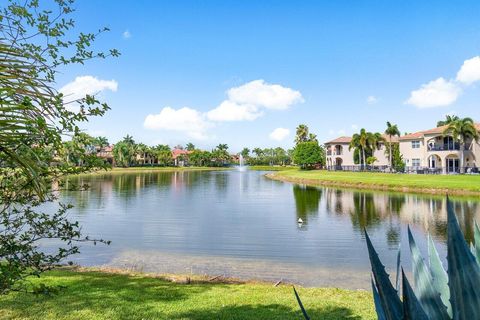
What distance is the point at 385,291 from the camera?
179 centimetres

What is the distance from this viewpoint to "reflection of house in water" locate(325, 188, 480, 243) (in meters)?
21.6

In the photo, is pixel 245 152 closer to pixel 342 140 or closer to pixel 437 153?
pixel 342 140

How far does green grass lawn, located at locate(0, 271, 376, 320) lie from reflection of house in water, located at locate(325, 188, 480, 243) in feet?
40.1

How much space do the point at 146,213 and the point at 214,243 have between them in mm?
11653

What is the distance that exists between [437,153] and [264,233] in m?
47.4

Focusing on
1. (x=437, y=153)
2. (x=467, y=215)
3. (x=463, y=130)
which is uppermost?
(x=463, y=130)

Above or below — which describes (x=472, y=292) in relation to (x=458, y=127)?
below

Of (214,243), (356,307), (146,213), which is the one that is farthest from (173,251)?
(146,213)

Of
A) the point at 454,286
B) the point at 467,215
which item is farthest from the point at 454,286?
the point at 467,215

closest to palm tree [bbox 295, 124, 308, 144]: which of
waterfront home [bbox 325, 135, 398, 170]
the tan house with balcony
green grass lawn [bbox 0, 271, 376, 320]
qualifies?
waterfront home [bbox 325, 135, 398, 170]

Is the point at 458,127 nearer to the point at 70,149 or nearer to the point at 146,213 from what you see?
the point at 146,213

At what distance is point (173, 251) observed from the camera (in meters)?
16.8

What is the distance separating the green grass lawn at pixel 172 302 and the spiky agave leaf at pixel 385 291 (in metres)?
5.48

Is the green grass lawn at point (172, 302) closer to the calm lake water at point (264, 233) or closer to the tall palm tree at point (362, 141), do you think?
the calm lake water at point (264, 233)
